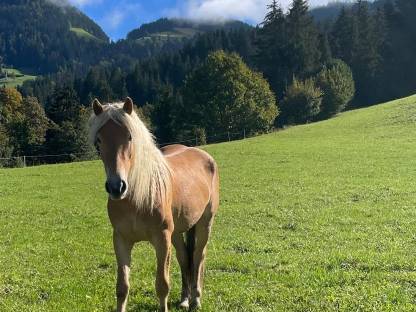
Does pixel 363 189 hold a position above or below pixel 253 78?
below

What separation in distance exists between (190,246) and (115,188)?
279 cm

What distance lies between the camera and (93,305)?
7113 millimetres

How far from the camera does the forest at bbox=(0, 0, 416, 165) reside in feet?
198

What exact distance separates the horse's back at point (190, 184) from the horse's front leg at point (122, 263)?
86 cm

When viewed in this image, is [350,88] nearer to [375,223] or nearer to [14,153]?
[14,153]

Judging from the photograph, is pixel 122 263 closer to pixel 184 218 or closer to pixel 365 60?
pixel 184 218

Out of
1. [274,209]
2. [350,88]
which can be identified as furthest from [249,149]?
[350,88]

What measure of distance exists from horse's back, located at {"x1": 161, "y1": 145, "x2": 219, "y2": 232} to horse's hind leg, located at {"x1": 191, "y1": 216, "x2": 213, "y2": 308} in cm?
27

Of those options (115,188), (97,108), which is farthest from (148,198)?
(97,108)

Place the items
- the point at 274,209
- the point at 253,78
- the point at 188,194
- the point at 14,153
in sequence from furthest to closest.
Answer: the point at 253,78, the point at 14,153, the point at 274,209, the point at 188,194

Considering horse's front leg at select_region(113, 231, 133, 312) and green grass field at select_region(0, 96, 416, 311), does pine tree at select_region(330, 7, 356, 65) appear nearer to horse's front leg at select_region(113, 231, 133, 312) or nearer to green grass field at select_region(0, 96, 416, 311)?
green grass field at select_region(0, 96, 416, 311)

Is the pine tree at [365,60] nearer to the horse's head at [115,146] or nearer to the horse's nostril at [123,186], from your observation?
the horse's head at [115,146]

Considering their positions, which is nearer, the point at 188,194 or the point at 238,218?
the point at 188,194

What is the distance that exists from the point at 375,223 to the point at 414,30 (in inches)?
3723
